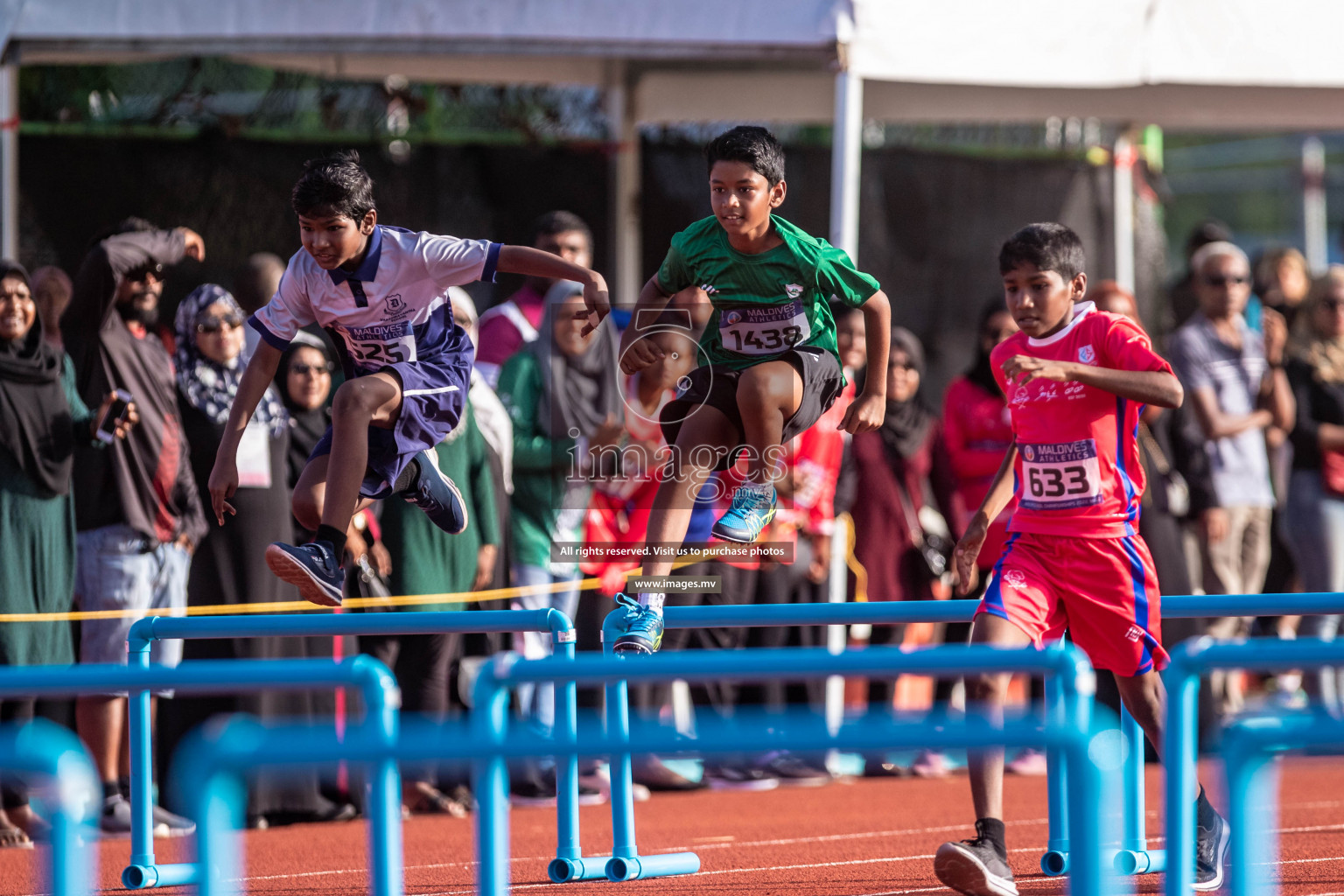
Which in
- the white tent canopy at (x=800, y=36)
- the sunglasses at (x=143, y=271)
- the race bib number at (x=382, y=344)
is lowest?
the race bib number at (x=382, y=344)

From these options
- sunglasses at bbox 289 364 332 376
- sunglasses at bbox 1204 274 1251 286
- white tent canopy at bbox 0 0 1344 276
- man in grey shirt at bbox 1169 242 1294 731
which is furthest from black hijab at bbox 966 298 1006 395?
sunglasses at bbox 289 364 332 376

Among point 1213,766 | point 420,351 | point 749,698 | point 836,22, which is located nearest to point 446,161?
point 836,22

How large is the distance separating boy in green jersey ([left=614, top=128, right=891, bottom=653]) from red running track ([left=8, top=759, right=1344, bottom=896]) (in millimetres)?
1264

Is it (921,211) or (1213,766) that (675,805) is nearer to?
(1213,766)

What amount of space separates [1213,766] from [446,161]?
5267 mm

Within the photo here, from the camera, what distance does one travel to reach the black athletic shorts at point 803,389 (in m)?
5.05

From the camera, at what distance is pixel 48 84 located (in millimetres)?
8594

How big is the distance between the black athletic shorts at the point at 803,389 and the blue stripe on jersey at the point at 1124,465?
0.88m

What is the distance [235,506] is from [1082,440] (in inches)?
145

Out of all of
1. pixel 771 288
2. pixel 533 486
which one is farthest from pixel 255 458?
pixel 771 288

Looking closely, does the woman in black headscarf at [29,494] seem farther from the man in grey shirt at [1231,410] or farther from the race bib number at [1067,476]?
the man in grey shirt at [1231,410]

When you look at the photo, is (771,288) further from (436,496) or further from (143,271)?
(143,271)

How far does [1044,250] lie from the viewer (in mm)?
5152

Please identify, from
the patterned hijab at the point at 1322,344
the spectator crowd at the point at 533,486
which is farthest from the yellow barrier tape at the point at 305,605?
the patterned hijab at the point at 1322,344
